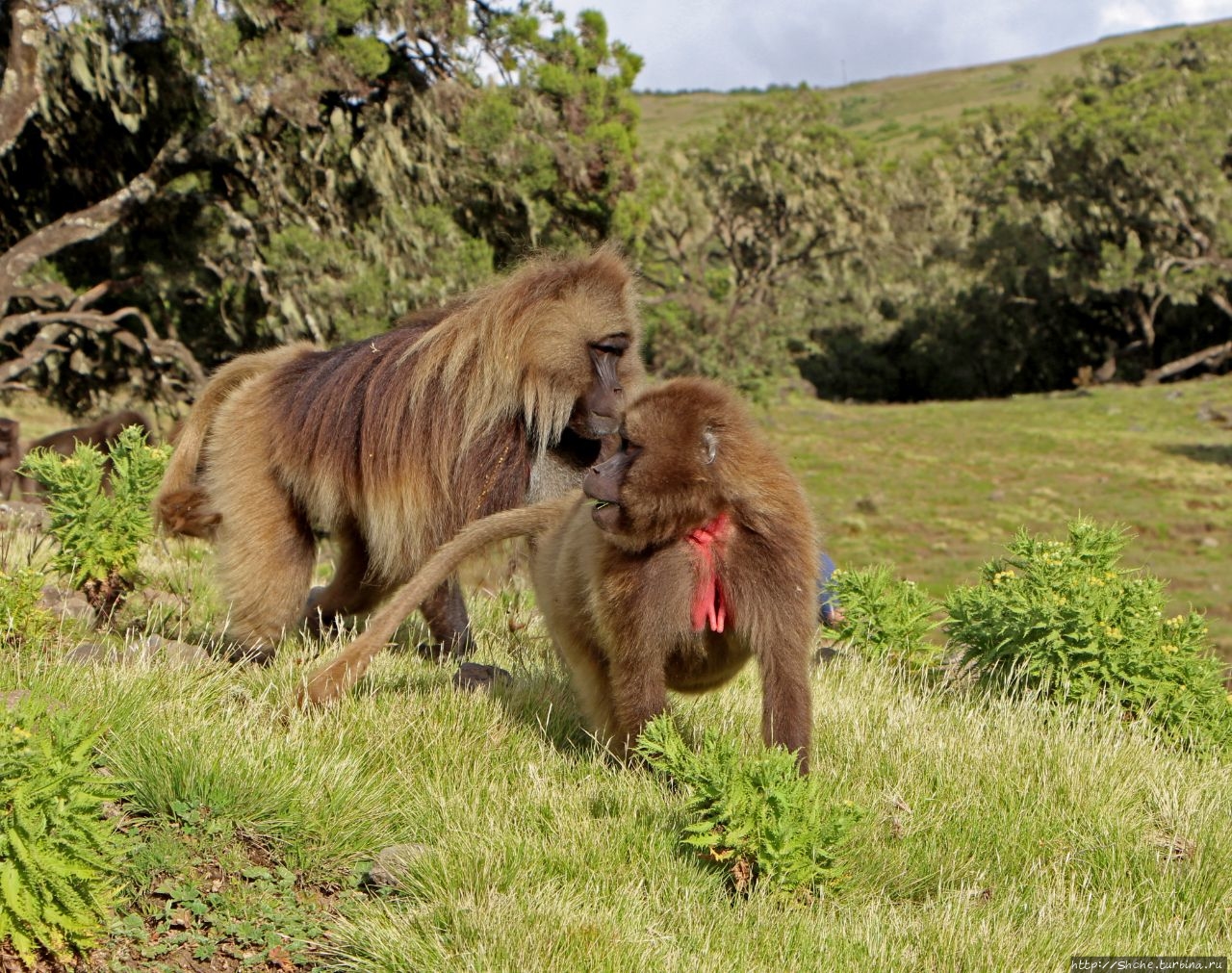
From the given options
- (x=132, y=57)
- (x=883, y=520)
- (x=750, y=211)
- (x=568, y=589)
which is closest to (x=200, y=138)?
(x=132, y=57)

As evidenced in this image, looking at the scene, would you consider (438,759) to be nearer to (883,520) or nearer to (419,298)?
(419,298)

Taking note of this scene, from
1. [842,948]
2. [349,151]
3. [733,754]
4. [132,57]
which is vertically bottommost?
[842,948]

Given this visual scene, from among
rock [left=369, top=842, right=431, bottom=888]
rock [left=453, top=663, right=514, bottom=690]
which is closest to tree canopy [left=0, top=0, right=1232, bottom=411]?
rock [left=453, top=663, right=514, bottom=690]

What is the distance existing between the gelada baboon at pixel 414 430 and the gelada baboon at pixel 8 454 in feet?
25.9

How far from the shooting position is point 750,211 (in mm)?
38031

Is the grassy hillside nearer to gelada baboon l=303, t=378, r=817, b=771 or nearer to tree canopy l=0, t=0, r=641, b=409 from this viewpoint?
tree canopy l=0, t=0, r=641, b=409

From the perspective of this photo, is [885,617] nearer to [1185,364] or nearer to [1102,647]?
[1102,647]

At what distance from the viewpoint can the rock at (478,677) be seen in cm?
496

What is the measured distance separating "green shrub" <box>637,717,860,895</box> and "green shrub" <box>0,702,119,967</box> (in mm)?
1443

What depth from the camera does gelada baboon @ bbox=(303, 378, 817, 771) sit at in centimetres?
371

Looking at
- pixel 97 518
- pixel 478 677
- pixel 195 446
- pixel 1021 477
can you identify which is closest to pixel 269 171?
pixel 195 446

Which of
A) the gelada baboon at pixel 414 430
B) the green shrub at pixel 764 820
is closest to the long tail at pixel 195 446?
the gelada baboon at pixel 414 430

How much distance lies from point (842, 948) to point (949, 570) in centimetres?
1703

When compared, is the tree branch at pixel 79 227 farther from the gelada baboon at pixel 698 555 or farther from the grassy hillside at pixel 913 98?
the grassy hillside at pixel 913 98
